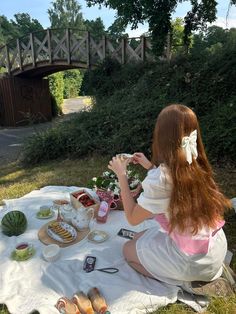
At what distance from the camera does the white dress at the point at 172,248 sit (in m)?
2.04

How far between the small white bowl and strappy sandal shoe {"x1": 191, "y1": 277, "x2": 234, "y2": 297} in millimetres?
1131

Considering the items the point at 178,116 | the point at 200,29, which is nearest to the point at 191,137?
the point at 178,116

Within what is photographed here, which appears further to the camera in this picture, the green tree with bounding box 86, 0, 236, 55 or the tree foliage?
the tree foliage

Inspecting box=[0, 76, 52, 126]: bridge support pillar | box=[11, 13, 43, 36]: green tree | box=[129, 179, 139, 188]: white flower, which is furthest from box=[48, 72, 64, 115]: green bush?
box=[11, 13, 43, 36]: green tree

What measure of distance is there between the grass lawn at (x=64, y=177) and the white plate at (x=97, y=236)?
0.94 metres

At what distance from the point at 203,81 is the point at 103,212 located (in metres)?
5.49

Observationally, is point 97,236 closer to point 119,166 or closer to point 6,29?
point 119,166

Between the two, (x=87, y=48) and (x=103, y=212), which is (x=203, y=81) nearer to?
(x=103, y=212)

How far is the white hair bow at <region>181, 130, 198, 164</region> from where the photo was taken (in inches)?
75.4

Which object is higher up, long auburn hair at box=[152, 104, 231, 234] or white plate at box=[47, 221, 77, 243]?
long auburn hair at box=[152, 104, 231, 234]

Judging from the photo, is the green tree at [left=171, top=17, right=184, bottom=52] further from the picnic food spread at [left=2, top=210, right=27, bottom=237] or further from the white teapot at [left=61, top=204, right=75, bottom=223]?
the picnic food spread at [left=2, top=210, right=27, bottom=237]

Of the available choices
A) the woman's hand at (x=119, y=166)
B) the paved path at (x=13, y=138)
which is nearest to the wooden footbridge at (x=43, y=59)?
the paved path at (x=13, y=138)

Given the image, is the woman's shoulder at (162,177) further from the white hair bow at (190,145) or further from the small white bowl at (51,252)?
the small white bowl at (51,252)

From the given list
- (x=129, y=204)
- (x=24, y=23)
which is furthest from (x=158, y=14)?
(x=24, y=23)
